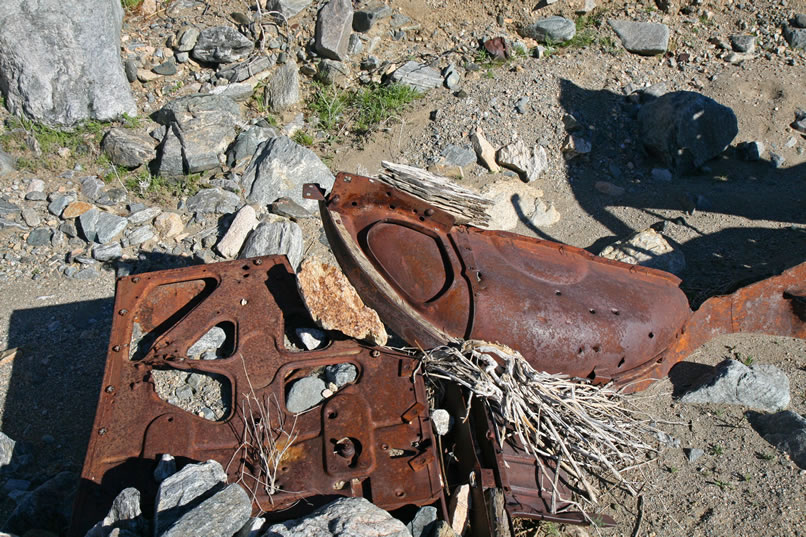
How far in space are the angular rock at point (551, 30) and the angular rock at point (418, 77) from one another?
1144 mm

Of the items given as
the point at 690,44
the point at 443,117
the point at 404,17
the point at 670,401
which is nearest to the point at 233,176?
the point at 443,117

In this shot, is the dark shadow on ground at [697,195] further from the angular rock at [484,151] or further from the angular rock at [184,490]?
the angular rock at [184,490]

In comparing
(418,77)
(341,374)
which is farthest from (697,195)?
(341,374)

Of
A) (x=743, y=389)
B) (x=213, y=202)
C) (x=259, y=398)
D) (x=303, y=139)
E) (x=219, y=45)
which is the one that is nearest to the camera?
(x=259, y=398)

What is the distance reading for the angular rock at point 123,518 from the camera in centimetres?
215

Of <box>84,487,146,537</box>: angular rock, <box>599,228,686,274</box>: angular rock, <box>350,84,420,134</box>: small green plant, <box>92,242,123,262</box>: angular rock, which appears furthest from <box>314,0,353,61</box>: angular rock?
<box>84,487,146,537</box>: angular rock

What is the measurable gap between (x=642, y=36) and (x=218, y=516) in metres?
6.10

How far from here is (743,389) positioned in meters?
3.32

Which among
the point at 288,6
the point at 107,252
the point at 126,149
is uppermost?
the point at 288,6

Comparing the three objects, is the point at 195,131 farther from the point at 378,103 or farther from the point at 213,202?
the point at 378,103

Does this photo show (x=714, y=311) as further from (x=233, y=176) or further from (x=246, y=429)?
(x=233, y=176)

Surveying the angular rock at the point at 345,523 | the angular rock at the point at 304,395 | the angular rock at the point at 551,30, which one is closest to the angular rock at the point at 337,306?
the angular rock at the point at 304,395

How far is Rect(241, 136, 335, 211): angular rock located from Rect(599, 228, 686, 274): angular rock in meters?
2.16

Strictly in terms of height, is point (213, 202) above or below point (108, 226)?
above
